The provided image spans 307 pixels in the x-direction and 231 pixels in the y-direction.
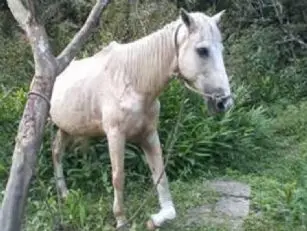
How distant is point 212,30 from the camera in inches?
193

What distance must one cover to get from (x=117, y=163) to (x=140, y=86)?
59 cm

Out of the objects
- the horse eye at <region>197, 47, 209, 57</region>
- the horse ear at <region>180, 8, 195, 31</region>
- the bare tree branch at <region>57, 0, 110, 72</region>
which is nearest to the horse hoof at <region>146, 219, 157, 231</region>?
the horse eye at <region>197, 47, 209, 57</region>

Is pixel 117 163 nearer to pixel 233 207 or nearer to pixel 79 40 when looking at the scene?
pixel 233 207

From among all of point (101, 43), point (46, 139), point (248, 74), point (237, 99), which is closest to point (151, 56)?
point (46, 139)

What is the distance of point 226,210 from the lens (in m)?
5.88

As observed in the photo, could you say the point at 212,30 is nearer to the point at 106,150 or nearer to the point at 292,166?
the point at 106,150

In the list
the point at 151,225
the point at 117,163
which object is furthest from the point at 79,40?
the point at 151,225

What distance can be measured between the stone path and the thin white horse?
1.18 ft

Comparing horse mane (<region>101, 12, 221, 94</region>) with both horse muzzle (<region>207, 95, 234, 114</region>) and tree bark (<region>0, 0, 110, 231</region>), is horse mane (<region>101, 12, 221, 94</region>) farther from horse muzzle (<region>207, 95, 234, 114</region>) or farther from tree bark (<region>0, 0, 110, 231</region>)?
tree bark (<region>0, 0, 110, 231</region>)

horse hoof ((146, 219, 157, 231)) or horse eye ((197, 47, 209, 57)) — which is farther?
horse hoof ((146, 219, 157, 231))

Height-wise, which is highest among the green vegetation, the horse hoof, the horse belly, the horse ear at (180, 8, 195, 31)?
the horse ear at (180, 8, 195, 31)

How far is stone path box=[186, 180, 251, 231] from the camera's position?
5605 millimetres

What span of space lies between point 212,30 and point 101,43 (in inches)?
195

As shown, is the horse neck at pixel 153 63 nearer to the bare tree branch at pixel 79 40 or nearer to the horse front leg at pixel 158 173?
the horse front leg at pixel 158 173
